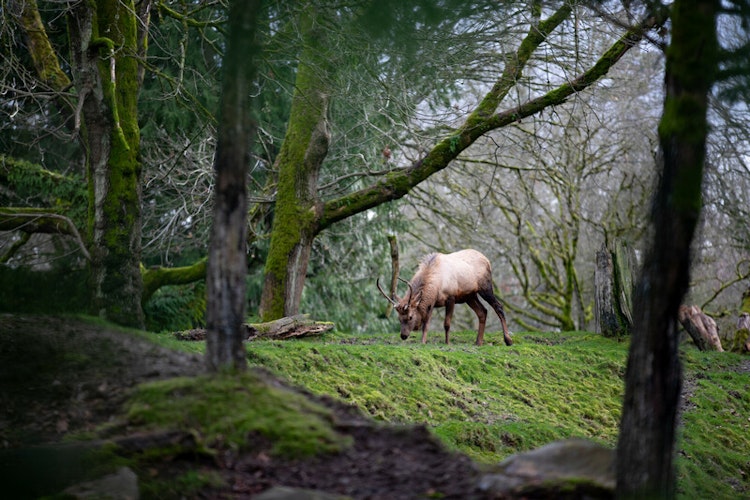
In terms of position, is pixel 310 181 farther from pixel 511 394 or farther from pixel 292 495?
pixel 292 495

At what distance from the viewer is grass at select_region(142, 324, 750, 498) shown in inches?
319

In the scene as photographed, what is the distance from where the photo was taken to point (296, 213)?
12.1 meters

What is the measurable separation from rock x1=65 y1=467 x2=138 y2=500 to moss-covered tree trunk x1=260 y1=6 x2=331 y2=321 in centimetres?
813

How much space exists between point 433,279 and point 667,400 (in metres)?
8.79

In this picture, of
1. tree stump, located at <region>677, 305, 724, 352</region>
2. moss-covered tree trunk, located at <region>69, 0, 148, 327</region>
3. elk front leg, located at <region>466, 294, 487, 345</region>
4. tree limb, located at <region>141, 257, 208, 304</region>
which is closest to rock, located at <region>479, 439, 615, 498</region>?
moss-covered tree trunk, located at <region>69, 0, 148, 327</region>

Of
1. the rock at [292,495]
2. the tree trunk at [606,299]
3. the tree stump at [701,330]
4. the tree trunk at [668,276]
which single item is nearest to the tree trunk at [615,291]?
the tree trunk at [606,299]

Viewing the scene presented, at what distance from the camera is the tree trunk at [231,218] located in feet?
13.2

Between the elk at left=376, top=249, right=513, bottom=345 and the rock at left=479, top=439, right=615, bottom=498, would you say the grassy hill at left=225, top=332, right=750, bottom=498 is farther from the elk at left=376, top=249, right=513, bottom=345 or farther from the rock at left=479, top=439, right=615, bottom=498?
the rock at left=479, top=439, right=615, bottom=498

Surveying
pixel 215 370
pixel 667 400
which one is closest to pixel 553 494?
pixel 667 400

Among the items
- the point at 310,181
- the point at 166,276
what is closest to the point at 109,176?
the point at 310,181

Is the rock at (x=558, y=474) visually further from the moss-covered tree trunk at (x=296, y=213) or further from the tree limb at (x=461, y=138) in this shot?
the moss-covered tree trunk at (x=296, y=213)

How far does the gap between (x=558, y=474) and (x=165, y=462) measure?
80.8 inches

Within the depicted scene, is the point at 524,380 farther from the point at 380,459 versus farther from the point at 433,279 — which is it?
the point at 380,459

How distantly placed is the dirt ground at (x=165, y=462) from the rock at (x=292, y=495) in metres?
0.15
